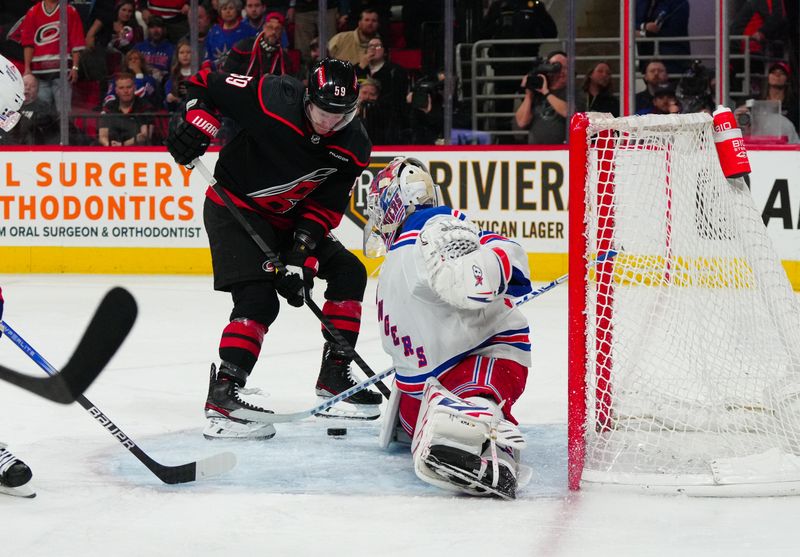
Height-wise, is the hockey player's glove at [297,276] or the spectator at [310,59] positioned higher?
the spectator at [310,59]

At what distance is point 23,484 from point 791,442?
1684 millimetres

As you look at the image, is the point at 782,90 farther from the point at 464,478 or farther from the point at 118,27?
the point at 464,478

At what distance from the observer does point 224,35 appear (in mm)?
7383

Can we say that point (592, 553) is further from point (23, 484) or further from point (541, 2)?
point (541, 2)

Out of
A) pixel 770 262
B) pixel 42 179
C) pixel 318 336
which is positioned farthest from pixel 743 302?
pixel 42 179

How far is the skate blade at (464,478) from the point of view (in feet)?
8.34

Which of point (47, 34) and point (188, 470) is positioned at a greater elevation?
point (47, 34)

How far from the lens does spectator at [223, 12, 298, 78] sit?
707 centimetres

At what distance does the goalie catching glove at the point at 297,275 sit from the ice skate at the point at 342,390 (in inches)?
8.8

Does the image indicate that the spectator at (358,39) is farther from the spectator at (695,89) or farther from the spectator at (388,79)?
the spectator at (695,89)

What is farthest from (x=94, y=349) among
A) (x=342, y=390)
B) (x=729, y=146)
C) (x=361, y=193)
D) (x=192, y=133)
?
(x=361, y=193)

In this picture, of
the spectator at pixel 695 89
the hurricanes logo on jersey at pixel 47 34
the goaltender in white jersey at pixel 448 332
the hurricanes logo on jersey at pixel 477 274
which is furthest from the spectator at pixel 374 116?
the hurricanes logo on jersey at pixel 477 274

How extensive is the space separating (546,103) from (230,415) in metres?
4.17

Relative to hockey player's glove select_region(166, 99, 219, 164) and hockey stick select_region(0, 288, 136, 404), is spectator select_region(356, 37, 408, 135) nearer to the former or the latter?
hockey player's glove select_region(166, 99, 219, 164)
